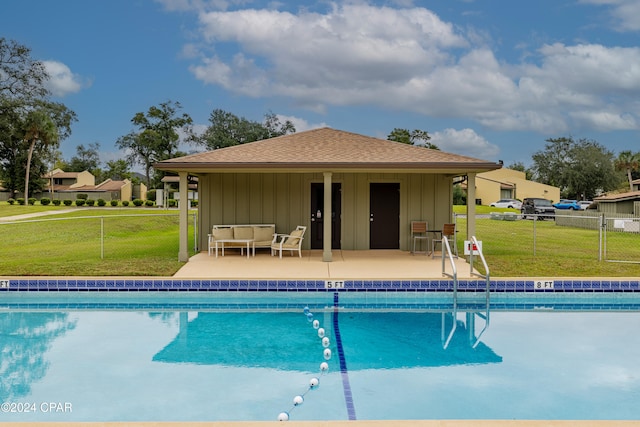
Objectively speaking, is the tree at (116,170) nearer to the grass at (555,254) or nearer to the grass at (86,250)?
the grass at (86,250)

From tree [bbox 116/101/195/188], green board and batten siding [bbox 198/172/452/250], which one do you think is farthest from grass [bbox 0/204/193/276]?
tree [bbox 116/101/195/188]

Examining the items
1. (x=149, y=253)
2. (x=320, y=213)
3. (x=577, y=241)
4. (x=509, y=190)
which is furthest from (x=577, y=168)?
(x=149, y=253)

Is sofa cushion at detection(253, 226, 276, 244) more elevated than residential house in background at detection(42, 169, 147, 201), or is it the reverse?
residential house in background at detection(42, 169, 147, 201)

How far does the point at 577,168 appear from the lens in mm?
61688

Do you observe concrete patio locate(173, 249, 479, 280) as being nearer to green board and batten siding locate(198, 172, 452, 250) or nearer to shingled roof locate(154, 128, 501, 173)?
green board and batten siding locate(198, 172, 452, 250)

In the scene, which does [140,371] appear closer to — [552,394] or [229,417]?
[229,417]

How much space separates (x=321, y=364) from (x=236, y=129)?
55026 millimetres

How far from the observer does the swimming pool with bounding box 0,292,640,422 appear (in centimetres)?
514

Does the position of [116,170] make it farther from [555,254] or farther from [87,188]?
[555,254]

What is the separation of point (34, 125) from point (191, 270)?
153 ft

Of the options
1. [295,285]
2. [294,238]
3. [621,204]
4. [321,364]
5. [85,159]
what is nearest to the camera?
[321,364]

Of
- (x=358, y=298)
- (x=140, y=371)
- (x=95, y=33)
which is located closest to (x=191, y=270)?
(x=358, y=298)

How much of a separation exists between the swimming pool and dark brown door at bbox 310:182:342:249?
5331mm

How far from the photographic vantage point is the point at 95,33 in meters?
39.7
